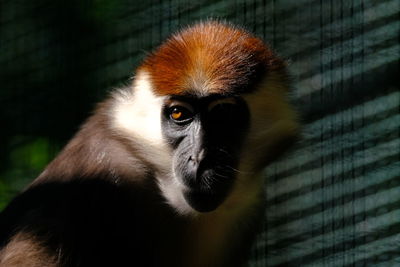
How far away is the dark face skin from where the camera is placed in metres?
2.30

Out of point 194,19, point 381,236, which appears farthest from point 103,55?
point 381,236

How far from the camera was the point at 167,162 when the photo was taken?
8.13ft

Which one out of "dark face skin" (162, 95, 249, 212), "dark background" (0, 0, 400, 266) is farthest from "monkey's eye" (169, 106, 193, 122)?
"dark background" (0, 0, 400, 266)

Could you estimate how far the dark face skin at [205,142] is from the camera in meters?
2.30

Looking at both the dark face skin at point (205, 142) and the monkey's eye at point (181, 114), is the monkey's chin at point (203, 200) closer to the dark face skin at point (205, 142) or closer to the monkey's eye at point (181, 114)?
the dark face skin at point (205, 142)

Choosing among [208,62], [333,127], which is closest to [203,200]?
[208,62]

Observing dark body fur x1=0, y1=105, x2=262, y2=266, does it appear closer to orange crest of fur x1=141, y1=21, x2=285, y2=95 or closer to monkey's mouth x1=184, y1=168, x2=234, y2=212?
monkey's mouth x1=184, y1=168, x2=234, y2=212

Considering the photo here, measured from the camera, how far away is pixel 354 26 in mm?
3520

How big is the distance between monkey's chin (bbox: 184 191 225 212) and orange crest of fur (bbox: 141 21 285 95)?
29 cm

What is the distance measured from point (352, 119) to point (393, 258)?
1.94 ft

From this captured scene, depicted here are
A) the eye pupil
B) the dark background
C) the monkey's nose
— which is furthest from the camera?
the dark background

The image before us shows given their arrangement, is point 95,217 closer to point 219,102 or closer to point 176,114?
point 176,114

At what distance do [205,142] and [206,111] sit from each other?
0.32ft

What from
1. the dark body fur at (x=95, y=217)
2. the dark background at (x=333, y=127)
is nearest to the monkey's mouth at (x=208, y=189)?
the dark body fur at (x=95, y=217)
